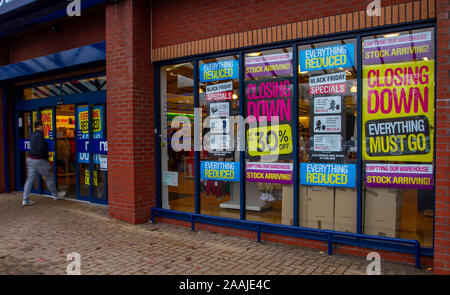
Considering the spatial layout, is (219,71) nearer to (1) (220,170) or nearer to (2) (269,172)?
(1) (220,170)

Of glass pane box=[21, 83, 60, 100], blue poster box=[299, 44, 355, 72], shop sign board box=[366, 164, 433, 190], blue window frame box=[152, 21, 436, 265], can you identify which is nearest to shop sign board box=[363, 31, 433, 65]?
blue window frame box=[152, 21, 436, 265]

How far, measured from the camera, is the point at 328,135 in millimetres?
5098

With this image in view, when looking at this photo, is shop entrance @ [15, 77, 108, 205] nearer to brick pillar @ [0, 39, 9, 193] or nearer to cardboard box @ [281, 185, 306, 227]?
brick pillar @ [0, 39, 9, 193]

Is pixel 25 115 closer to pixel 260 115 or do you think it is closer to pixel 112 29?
pixel 112 29

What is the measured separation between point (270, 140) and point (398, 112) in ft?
6.10

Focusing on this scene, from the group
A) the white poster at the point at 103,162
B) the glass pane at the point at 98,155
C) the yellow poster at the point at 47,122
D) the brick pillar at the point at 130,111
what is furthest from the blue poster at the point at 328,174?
the yellow poster at the point at 47,122

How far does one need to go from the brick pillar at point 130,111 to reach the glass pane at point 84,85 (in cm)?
118

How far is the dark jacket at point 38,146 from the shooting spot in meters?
7.89

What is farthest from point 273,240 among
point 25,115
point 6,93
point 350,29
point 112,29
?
point 6,93

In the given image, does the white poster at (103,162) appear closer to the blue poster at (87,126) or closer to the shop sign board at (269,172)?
the blue poster at (87,126)

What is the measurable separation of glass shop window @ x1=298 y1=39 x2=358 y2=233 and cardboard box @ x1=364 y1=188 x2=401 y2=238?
18cm

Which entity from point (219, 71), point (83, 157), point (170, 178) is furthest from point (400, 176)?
point (83, 157)
